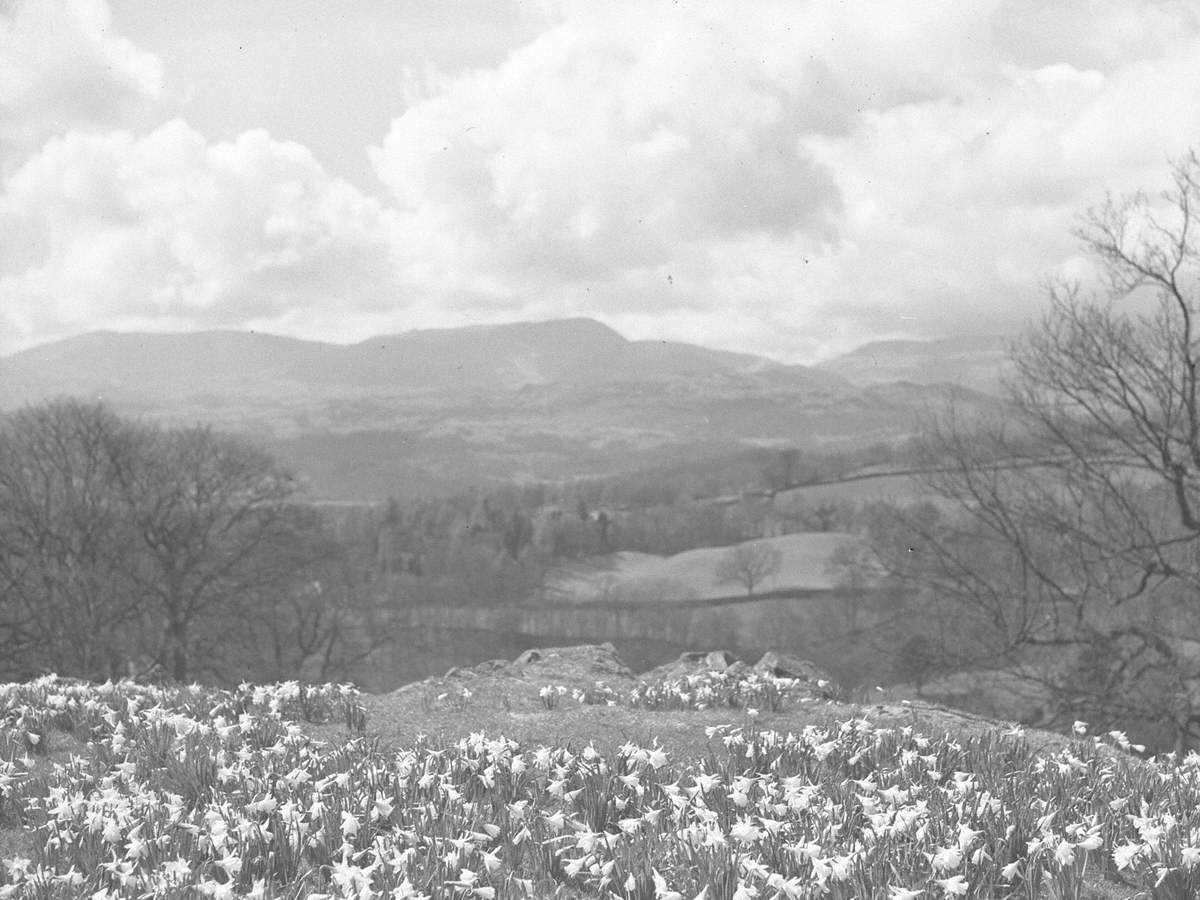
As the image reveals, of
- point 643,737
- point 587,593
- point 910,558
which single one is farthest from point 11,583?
point 587,593

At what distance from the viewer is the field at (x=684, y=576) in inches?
4483

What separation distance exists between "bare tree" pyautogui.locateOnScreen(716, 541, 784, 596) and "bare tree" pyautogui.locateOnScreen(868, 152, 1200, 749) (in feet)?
290

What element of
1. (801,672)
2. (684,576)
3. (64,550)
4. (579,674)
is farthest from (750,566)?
(579,674)

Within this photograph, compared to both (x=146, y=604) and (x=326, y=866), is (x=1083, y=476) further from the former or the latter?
(x=146, y=604)

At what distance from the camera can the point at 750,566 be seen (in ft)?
401

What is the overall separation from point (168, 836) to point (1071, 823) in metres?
4.77

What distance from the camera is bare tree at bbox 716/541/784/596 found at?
119750 millimetres

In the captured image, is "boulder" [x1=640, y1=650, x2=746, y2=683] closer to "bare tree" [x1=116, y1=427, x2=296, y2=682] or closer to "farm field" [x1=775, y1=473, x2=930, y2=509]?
"bare tree" [x1=116, y1=427, x2=296, y2=682]

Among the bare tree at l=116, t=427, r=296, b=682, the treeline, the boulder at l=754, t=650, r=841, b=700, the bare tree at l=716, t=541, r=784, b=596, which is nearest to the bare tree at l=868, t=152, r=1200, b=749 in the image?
the boulder at l=754, t=650, r=841, b=700

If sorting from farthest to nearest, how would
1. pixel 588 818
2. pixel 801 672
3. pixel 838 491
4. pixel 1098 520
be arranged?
pixel 838 491
pixel 1098 520
pixel 801 672
pixel 588 818

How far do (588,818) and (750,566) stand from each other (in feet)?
385

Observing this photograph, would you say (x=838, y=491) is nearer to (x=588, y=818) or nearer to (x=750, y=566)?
(x=750, y=566)

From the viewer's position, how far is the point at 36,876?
209 inches

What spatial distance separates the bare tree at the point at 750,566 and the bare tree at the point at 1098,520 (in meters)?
88.4
